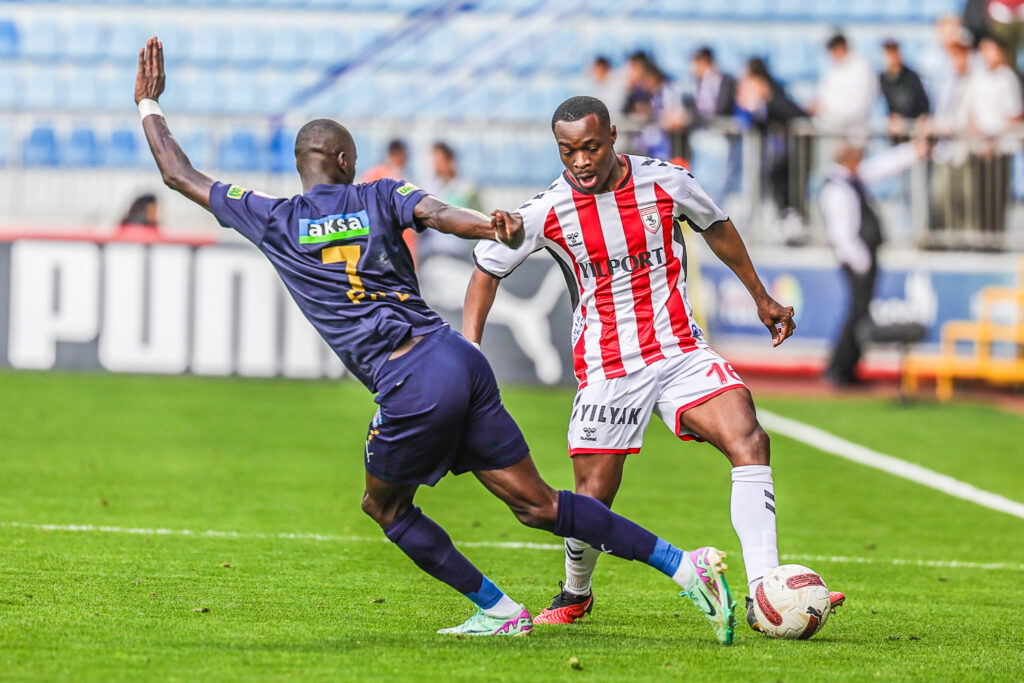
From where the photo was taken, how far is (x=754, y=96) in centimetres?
1720

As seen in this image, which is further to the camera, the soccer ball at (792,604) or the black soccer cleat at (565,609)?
the black soccer cleat at (565,609)

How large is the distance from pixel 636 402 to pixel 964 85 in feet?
41.7

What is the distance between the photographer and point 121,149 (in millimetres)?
16906

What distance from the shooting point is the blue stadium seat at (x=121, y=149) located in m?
16.6

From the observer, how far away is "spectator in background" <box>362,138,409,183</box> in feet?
50.5

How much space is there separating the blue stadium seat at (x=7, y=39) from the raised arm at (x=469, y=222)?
18.2 metres

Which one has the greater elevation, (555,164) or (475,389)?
(555,164)

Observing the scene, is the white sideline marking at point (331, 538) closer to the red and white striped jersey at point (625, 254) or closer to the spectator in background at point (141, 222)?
the red and white striped jersey at point (625, 254)

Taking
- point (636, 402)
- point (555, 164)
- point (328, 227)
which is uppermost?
point (555, 164)

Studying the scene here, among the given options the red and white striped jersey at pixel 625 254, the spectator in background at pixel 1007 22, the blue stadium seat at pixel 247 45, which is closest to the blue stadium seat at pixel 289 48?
the blue stadium seat at pixel 247 45

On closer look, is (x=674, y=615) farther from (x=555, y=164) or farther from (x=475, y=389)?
(x=555, y=164)

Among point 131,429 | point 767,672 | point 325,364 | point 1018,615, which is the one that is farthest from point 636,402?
point 325,364

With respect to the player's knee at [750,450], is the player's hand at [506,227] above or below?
above

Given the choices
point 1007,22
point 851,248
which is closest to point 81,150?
point 851,248
